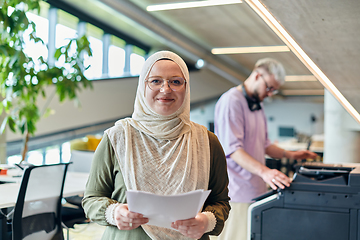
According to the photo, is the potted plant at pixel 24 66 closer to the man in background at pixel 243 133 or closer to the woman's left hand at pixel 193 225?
the man in background at pixel 243 133

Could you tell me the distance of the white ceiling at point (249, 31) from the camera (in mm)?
1387

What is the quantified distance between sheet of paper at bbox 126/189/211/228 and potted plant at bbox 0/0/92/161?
3.05m

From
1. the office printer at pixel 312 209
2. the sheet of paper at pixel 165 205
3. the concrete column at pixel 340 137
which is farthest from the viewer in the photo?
the concrete column at pixel 340 137

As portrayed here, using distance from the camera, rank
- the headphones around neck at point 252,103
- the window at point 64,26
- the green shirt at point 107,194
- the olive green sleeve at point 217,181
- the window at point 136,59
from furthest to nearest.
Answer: the window at point 136,59 < the window at point 64,26 < the headphones around neck at point 252,103 < the olive green sleeve at point 217,181 < the green shirt at point 107,194

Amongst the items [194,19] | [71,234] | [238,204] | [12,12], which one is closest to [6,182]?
[71,234]

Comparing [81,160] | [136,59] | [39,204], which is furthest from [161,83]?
[136,59]

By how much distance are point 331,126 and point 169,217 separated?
3597 millimetres

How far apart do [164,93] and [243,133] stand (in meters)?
1.28

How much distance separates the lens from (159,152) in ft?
4.59

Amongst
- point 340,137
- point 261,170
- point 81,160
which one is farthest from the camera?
point 81,160

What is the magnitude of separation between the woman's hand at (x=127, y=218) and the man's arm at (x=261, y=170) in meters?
1.03

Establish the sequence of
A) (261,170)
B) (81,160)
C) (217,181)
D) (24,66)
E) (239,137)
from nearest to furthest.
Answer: (217,181) < (261,170) < (239,137) < (24,66) < (81,160)

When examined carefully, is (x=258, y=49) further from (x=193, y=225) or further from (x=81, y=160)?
(x=193, y=225)

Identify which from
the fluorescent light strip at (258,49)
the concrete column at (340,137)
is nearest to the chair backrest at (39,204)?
the concrete column at (340,137)
